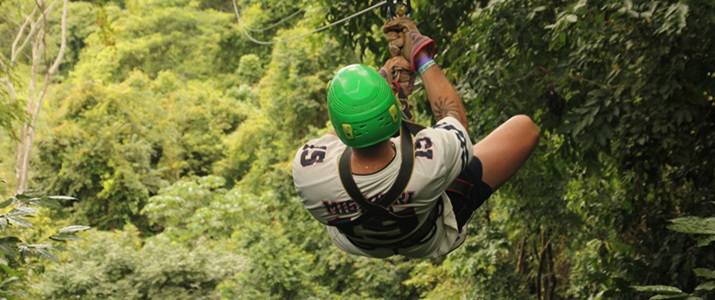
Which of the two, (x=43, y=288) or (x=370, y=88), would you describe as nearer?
(x=370, y=88)

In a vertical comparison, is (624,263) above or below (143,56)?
above

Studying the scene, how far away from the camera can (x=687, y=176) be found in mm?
4055

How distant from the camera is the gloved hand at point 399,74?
2604 mm

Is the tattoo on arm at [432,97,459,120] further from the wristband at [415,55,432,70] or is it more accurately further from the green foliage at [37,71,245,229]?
the green foliage at [37,71,245,229]

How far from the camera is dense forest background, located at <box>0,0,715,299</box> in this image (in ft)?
12.2

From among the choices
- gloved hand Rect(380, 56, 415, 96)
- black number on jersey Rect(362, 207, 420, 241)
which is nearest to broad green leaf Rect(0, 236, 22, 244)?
black number on jersey Rect(362, 207, 420, 241)

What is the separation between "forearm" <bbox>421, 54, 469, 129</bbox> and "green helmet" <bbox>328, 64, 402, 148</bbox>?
0.37 metres

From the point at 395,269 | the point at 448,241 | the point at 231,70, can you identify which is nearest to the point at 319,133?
the point at 395,269

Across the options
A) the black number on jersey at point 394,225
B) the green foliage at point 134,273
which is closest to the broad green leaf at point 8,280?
the black number on jersey at point 394,225

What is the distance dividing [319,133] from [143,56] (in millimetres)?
13496

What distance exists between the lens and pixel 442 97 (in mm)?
2506

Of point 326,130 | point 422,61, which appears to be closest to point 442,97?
point 422,61

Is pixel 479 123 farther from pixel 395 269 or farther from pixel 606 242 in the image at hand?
pixel 395 269

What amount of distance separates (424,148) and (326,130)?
30.2 ft
